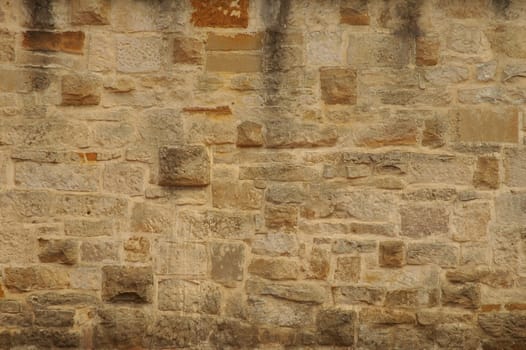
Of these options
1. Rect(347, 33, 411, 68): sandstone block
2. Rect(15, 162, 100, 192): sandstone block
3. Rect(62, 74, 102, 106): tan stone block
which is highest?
Rect(347, 33, 411, 68): sandstone block

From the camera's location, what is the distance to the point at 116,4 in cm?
516

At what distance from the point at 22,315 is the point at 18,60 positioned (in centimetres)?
165

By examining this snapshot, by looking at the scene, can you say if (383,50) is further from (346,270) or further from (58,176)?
(58,176)

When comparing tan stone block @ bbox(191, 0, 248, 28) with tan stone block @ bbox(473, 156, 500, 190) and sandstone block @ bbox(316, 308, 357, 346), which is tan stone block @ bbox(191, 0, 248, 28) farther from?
sandstone block @ bbox(316, 308, 357, 346)

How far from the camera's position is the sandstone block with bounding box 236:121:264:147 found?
5.09 m

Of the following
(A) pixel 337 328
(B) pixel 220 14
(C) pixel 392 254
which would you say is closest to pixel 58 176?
(B) pixel 220 14

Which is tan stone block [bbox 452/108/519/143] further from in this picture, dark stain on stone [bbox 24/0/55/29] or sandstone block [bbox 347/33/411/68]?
dark stain on stone [bbox 24/0/55/29]

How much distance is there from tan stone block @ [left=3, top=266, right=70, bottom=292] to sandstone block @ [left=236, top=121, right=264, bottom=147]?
143 cm

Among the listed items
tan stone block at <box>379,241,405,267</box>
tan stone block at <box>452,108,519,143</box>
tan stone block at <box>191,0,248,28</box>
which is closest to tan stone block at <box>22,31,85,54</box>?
tan stone block at <box>191,0,248,28</box>

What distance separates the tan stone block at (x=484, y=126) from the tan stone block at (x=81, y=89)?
2326mm

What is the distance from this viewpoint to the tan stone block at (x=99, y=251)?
5.11 metres

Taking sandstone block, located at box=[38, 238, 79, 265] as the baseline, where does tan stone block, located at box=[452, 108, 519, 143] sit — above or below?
above

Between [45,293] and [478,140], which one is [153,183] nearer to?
[45,293]

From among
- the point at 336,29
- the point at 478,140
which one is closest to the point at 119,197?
the point at 336,29
